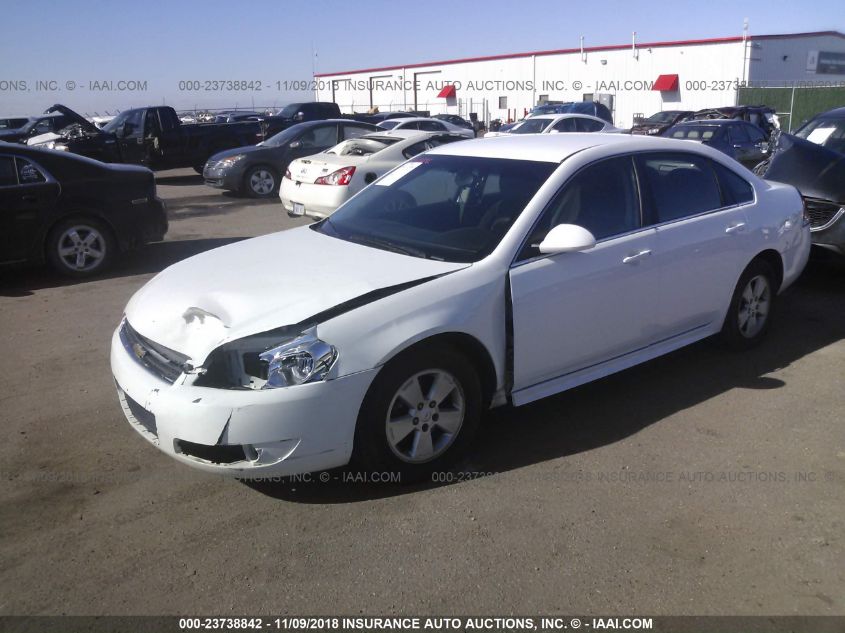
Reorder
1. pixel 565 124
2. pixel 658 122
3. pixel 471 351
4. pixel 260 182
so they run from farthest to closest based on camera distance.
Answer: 1. pixel 658 122
2. pixel 565 124
3. pixel 260 182
4. pixel 471 351

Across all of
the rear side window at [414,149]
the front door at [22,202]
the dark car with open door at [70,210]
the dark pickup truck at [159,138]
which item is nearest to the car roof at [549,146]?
the dark car with open door at [70,210]

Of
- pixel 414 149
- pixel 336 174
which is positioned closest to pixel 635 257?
pixel 336 174

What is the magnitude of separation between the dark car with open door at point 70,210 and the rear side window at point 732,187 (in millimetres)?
6146

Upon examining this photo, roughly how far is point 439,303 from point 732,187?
2782 mm

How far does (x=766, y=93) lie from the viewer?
36031mm

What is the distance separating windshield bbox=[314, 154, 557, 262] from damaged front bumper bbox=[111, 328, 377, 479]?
1057mm

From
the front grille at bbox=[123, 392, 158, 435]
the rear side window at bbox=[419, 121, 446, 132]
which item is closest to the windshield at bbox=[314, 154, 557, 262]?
the front grille at bbox=[123, 392, 158, 435]

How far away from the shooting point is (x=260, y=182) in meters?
14.7

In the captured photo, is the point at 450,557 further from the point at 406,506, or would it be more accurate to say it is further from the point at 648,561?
the point at 648,561

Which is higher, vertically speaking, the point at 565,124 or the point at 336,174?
the point at 565,124

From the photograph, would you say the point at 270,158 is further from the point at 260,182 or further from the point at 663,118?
the point at 663,118

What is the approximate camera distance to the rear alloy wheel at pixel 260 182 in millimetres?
14570

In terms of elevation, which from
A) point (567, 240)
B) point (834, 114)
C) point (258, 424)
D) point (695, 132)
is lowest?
point (258, 424)

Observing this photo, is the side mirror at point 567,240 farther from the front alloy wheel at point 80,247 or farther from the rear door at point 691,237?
the front alloy wheel at point 80,247
